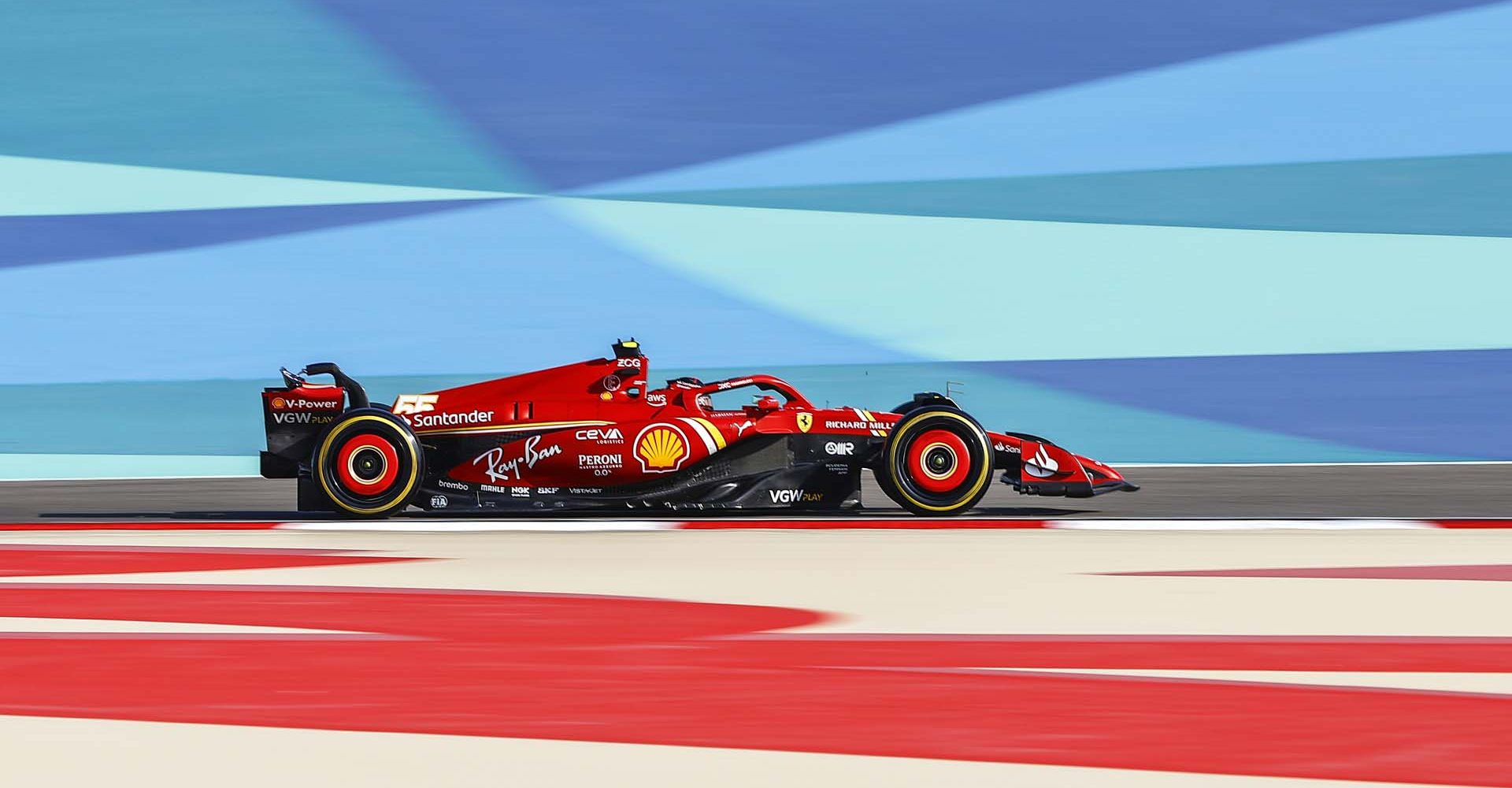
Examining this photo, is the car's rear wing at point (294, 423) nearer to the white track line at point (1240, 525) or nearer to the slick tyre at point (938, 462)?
the slick tyre at point (938, 462)

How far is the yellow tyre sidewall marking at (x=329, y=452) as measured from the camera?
12117 mm

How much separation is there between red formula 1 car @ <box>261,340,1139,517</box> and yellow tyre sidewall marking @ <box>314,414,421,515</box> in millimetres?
11

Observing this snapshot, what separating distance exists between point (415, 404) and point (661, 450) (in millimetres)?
1956

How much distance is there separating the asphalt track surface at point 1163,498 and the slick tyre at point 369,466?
0.59 metres

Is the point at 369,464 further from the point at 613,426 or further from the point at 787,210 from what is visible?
the point at 787,210

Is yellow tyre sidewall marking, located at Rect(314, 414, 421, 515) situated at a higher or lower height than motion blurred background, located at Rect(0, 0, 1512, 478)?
lower

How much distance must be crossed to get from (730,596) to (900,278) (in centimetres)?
1525

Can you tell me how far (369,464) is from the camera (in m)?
12.1

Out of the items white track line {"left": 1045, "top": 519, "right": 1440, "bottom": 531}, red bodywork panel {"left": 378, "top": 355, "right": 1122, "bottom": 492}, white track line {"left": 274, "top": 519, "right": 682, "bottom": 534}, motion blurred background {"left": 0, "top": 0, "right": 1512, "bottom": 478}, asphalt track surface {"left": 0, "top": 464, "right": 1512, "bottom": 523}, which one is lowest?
white track line {"left": 274, "top": 519, "right": 682, "bottom": 534}

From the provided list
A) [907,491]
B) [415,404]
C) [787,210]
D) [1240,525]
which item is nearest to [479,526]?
[415,404]

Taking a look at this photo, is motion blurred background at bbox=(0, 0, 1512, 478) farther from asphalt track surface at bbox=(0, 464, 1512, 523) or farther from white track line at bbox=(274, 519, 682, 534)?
white track line at bbox=(274, 519, 682, 534)

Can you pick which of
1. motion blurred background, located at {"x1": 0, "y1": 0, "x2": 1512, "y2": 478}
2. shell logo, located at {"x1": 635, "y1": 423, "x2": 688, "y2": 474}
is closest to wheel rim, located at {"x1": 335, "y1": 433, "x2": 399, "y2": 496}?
shell logo, located at {"x1": 635, "y1": 423, "x2": 688, "y2": 474}

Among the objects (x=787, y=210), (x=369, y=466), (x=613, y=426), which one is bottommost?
(x=369, y=466)

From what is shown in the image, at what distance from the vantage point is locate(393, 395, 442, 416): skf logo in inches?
492
